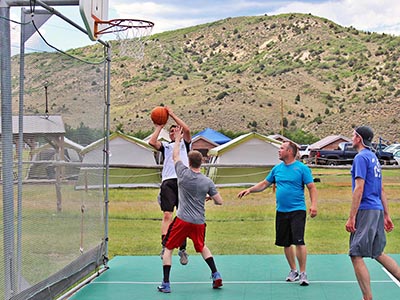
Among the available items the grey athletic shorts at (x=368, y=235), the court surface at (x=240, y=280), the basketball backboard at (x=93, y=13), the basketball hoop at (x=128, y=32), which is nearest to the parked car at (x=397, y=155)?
the court surface at (x=240, y=280)

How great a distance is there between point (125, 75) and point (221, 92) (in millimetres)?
11798

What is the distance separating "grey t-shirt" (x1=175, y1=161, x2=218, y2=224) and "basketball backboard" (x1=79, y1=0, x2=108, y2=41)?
70.5 inches

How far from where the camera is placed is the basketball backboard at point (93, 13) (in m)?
7.92

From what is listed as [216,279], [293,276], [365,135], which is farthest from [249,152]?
[365,135]

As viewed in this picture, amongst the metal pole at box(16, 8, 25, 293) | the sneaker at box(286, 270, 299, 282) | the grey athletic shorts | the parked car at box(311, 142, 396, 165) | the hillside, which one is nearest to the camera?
the metal pole at box(16, 8, 25, 293)

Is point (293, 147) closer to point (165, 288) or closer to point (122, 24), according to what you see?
point (165, 288)

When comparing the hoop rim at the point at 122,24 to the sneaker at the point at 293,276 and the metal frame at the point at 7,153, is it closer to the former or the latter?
the metal frame at the point at 7,153

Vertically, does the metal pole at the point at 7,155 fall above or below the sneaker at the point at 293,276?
above

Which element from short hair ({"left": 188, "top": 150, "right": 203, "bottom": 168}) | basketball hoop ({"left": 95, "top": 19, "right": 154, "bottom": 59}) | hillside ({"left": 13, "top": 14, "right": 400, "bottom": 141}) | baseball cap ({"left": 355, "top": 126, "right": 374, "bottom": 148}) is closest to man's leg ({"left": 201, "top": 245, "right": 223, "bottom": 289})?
short hair ({"left": 188, "top": 150, "right": 203, "bottom": 168})

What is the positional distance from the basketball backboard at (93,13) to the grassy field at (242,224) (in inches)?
184

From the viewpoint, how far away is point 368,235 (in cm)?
726

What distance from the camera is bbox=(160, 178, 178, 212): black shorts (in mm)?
9703

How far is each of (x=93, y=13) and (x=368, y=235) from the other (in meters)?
3.86

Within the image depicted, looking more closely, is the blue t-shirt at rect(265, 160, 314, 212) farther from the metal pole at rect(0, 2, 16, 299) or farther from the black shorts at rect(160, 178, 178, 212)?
the metal pole at rect(0, 2, 16, 299)
